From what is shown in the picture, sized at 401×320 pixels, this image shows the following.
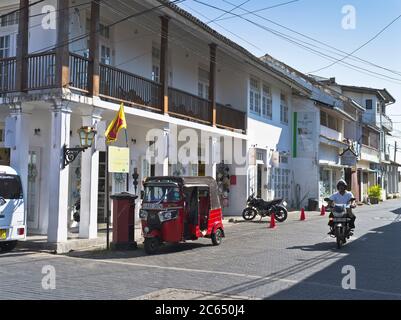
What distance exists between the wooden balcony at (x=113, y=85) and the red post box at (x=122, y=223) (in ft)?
10.1

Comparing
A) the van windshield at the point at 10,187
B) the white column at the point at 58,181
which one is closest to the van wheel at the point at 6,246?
the white column at the point at 58,181

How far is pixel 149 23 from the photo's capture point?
1806cm

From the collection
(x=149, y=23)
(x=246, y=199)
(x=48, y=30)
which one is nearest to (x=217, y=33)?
(x=149, y=23)

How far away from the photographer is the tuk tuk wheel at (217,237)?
46.7 feet

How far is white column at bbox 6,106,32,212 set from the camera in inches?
541

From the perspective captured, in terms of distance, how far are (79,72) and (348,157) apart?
28859 mm

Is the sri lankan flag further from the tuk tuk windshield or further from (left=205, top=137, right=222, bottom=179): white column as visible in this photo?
(left=205, top=137, right=222, bottom=179): white column

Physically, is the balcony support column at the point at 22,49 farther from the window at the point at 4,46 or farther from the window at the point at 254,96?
the window at the point at 254,96

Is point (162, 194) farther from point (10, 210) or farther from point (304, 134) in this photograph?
point (304, 134)

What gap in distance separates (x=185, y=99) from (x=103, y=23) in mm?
4291

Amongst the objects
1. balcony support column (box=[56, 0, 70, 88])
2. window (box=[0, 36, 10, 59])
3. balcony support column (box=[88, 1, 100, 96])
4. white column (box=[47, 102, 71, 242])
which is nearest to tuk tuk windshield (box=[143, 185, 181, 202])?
white column (box=[47, 102, 71, 242])

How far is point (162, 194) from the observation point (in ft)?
42.5

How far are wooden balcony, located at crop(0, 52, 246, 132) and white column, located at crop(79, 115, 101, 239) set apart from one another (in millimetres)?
1276

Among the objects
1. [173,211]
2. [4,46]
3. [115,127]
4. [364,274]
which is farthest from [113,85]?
[364,274]
